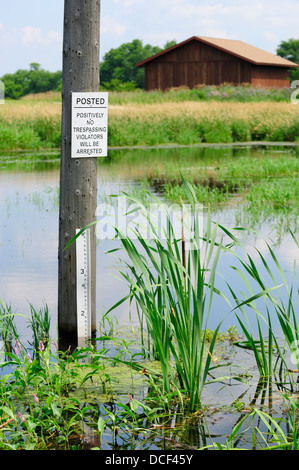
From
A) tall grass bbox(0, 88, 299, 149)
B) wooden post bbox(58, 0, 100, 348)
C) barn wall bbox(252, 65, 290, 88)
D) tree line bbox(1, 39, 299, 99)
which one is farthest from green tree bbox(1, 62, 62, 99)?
wooden post bbox(58, 0, 100, 348)

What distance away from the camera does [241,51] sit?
58.2 metres

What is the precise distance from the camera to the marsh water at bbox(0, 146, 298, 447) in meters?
6.26

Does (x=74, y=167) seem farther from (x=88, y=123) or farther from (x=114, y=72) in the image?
(x=114, y=72)

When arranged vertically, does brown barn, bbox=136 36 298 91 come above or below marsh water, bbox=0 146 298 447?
above

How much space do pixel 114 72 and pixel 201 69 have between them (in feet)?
94.1

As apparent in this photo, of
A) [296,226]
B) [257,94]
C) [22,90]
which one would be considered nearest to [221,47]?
[257,94]

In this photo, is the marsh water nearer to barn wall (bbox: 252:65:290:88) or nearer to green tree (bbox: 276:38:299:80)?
barn wall (bbox: 252:65:290:88)

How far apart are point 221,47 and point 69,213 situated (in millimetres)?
53121

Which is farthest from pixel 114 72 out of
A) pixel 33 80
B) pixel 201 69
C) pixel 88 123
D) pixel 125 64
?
pixel 88 123

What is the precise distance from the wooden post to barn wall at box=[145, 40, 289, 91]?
173 ft

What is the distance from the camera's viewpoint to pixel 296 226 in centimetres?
962

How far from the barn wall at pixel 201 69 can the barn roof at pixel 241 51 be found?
49cm

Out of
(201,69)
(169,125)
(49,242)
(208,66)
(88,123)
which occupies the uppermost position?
(208,66)

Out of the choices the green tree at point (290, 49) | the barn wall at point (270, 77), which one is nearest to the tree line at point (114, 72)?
the green tree at point (290, 49)
